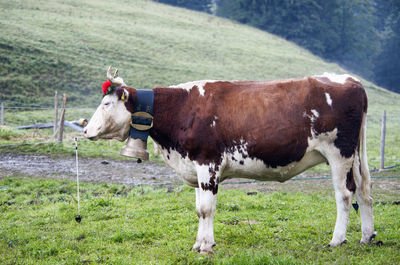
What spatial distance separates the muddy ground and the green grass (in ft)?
3.03

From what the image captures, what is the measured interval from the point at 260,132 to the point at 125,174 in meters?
7.49

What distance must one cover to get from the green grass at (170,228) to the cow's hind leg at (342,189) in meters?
0.20

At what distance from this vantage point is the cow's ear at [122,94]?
6.21 meters

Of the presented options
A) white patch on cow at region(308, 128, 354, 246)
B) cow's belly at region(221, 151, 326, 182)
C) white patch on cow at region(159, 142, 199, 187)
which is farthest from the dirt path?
white patch on cow at region(308, 128, 354, 246)

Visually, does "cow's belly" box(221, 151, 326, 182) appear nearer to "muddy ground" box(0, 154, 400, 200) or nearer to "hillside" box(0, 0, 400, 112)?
"muddy ground" box(0, 154, 400, 200)

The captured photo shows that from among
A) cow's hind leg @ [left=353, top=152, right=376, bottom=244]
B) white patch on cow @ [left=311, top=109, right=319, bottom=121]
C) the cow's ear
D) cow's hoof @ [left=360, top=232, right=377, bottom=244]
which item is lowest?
cow's hoof @ [left=360, top=232, right=377, bottom=244]

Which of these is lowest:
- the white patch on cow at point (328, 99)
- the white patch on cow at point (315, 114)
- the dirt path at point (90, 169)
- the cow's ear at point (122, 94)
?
the dirt path at point (90, 169)

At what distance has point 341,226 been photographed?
6152 millimetres

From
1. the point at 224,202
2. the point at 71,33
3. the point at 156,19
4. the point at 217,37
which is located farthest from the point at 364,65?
the point at 224,202

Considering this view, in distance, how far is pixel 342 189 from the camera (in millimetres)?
6125

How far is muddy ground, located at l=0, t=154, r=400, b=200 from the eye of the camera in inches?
440

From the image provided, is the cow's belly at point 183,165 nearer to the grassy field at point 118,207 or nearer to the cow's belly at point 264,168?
the cow's belly at point 264,168

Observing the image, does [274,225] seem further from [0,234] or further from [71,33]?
[71,33]

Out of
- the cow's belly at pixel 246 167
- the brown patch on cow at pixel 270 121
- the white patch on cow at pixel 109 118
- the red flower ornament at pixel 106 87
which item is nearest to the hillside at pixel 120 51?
the white patch on cow at pixel 109 118
